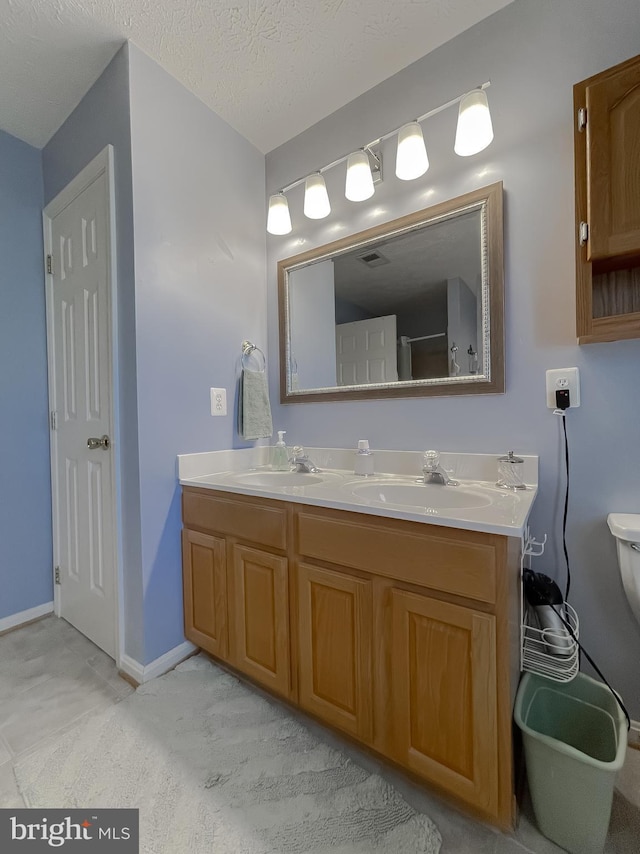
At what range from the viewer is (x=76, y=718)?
4.10 feet

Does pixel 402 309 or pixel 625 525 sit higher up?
Answer: pixel 402 309

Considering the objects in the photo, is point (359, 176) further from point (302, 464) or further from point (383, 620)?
point (383, 620)

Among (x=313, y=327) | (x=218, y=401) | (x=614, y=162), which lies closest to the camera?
(x=614, y=162)

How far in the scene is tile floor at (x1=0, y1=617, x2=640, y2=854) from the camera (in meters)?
0.87

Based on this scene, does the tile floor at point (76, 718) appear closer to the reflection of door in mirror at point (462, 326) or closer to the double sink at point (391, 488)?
the double sink at point (391, 488)

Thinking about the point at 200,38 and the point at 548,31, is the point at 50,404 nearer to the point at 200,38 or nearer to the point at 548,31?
the point at 200,38

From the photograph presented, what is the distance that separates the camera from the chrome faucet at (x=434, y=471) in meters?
1.28

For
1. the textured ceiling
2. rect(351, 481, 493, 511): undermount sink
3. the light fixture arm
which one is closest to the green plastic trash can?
rect(351, 481, 493, 511): undermount sink

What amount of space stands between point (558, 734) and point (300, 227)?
2184mm

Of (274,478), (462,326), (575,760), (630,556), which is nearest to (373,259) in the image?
(462,326)

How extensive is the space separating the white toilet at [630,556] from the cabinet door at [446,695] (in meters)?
0.48

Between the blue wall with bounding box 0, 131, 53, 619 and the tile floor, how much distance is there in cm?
32

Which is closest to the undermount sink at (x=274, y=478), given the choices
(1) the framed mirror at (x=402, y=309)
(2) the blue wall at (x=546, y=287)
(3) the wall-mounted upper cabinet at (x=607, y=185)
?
(1) the framed mirror at (x=402, y=309)

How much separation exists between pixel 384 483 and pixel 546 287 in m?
0.86
